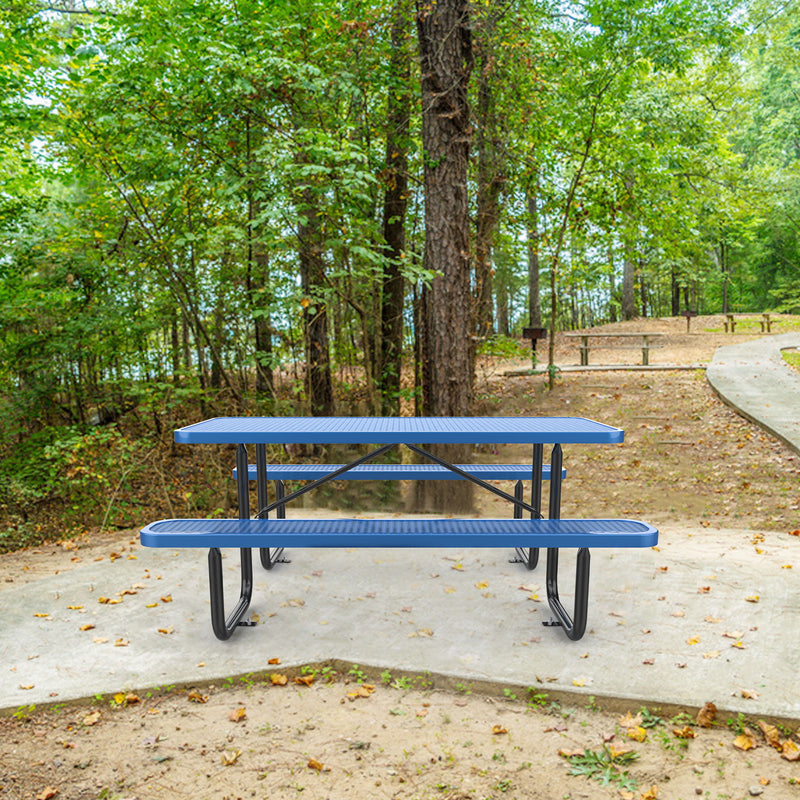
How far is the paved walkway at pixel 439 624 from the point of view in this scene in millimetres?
2742

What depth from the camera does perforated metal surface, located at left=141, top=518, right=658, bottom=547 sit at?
2.88 meters

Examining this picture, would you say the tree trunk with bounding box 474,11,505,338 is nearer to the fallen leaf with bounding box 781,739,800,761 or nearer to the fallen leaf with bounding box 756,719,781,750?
the fallen leaf with bounding box 756,719,781,750

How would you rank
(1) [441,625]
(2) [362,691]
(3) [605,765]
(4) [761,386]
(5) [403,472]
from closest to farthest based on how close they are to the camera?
(3) [605,765]
(2) [362,691]
(1) [441,625]
(5) [403,472]
(4) [761,386]

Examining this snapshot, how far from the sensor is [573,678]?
2.72 metres

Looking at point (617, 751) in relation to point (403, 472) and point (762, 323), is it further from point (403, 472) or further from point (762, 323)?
point (762, 323)

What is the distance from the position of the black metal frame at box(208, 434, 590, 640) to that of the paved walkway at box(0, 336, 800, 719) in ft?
0.27

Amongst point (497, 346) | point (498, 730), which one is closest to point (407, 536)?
point (498, 730)

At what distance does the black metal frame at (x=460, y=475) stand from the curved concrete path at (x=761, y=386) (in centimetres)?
429

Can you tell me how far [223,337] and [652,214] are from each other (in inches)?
268

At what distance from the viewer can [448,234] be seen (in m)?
6.00

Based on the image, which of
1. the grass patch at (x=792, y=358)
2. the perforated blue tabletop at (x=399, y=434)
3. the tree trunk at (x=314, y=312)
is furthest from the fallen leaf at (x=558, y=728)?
the grass patch at (x=792, y=358)

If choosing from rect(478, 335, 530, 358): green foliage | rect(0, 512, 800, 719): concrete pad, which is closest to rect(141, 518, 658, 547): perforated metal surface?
rect(0, 512, 800, 719): concrete pad

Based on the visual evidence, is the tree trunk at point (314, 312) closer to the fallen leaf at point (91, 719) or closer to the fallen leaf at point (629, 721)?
the fallen leaf at point (91, 719)

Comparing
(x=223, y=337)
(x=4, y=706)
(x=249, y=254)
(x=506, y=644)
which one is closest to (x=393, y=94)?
(x=249, y=254)
